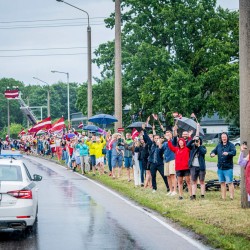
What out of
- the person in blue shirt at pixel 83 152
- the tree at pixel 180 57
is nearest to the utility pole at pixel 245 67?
the person in blue shirt at pixel 83 152

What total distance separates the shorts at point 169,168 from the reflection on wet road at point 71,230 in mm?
2227

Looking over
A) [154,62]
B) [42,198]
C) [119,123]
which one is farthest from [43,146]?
[42,198]

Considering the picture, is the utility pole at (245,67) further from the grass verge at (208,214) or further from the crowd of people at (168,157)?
the crowd of people at (168,157)

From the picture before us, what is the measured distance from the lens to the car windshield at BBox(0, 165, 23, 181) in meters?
14.1

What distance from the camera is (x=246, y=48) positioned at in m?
16.6

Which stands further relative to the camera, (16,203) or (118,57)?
(118,57)

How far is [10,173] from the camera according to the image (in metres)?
14.3

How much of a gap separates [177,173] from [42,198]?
407 cm

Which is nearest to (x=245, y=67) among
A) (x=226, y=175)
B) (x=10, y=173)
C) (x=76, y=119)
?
(x=226, y=175)

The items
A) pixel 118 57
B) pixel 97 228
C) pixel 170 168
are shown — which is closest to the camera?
pixel 97 228

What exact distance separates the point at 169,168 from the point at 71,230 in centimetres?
757

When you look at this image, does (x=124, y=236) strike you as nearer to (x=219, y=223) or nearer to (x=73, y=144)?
(x=219, y=223)

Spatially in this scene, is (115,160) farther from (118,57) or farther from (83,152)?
(118,57)

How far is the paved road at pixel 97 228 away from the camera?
12742 millimetres
